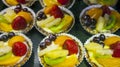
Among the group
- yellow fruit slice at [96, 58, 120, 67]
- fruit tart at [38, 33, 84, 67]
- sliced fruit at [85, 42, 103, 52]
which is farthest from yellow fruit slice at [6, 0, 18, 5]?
yellow fruit slice at [96, 58, 120, 67]

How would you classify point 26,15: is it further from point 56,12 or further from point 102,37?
point 102,37

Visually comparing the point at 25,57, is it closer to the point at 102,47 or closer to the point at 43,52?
the point at 43,52

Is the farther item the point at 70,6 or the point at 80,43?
the point at 70,6

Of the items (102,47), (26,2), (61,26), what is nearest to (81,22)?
(61,26)

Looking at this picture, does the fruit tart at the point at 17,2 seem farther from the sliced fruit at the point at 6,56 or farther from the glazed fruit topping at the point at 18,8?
the sliced fruit at the point at 6,56


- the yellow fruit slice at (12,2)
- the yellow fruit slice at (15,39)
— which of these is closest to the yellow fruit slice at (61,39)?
the yellow fruit slice at (15,39)

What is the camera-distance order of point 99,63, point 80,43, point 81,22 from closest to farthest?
point 99,63 → point 80,43 → point 81,22

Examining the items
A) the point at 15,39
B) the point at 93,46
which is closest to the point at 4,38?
the point at 15,39
